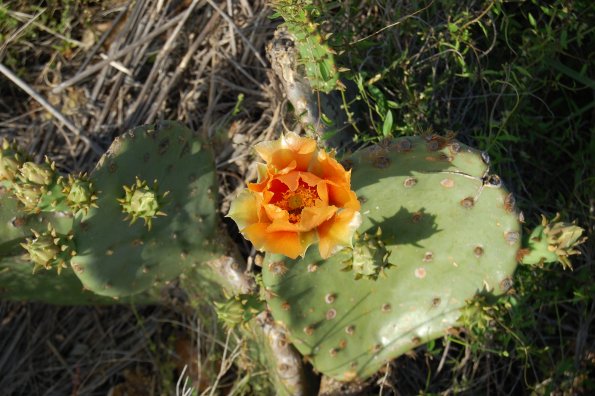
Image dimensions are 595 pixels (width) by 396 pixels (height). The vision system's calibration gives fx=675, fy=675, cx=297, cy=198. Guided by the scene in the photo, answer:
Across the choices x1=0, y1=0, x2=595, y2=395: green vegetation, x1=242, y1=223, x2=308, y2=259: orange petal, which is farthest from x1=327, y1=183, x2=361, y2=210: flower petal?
x1=0, y1=0, x2=595, y2=395: green vegetation

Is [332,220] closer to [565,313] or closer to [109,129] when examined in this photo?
[565,313]

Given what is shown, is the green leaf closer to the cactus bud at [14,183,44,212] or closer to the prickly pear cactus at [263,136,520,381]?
the prickly pear cactus at [263,136,520,381]

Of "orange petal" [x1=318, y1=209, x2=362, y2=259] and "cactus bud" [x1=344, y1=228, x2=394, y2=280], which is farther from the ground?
"orange petal" [x1=318, y1=209, x2=362, y2=259]

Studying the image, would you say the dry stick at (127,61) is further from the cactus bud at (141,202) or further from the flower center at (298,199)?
the flower center at (298,199)

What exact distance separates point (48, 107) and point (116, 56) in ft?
1.14

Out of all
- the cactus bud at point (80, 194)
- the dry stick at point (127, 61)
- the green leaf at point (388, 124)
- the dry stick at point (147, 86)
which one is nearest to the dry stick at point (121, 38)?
the dry stick at point (127, 61)

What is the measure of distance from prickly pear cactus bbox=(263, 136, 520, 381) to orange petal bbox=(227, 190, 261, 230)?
317 mm

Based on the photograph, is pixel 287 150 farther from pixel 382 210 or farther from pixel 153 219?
pixel 153 219

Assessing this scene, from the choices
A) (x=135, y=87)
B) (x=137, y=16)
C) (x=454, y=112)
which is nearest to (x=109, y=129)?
(x=135, y=87)

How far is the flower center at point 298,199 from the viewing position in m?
1.56

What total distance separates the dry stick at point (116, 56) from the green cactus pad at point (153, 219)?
2.58ft

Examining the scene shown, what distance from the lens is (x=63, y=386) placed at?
9.10ft

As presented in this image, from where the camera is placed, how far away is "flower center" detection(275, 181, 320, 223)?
5.11ft

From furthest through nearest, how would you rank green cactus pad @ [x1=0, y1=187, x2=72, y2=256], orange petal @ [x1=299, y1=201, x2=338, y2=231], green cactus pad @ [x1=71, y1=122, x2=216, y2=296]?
green cactus pad @ [x1=0, y1=187, x2=72, y2=256] → green cactus pad @ [x1=71, y1=122, x2=216, y2=296] → orange petal @ [x1=299, y1=201, x2=338, y2=231]
